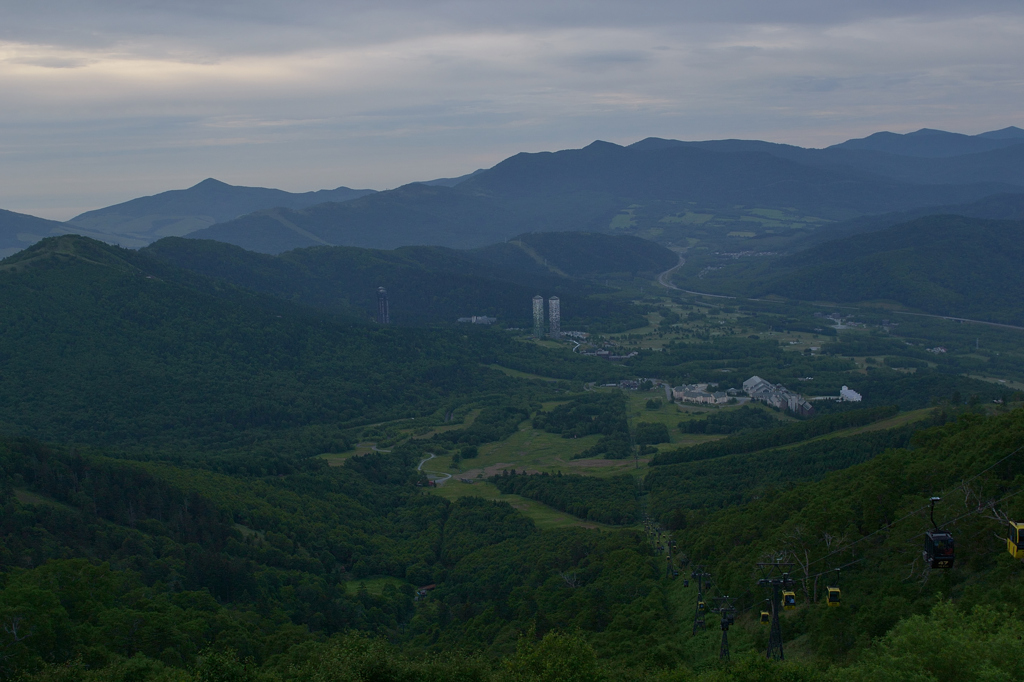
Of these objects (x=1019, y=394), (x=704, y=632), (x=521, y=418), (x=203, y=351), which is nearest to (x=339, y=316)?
(x=203, y=351)

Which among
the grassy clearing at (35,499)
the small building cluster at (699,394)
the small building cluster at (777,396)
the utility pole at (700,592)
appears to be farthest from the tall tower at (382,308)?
the utility pole at (700,592)

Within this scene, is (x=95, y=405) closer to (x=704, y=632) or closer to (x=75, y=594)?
(x=75, y=594)

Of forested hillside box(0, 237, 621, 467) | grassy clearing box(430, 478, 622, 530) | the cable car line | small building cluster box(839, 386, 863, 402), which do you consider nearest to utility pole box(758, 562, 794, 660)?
the cable car line

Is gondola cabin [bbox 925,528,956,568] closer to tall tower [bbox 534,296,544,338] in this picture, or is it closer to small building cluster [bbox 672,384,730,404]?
small building cluster [bbox 672,384,730,404]

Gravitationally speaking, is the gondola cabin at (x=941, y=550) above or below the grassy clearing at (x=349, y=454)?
above

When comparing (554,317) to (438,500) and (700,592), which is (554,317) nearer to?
(438,500)

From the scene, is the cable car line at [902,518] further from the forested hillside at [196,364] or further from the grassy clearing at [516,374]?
the grassy clearing at [516,374]
